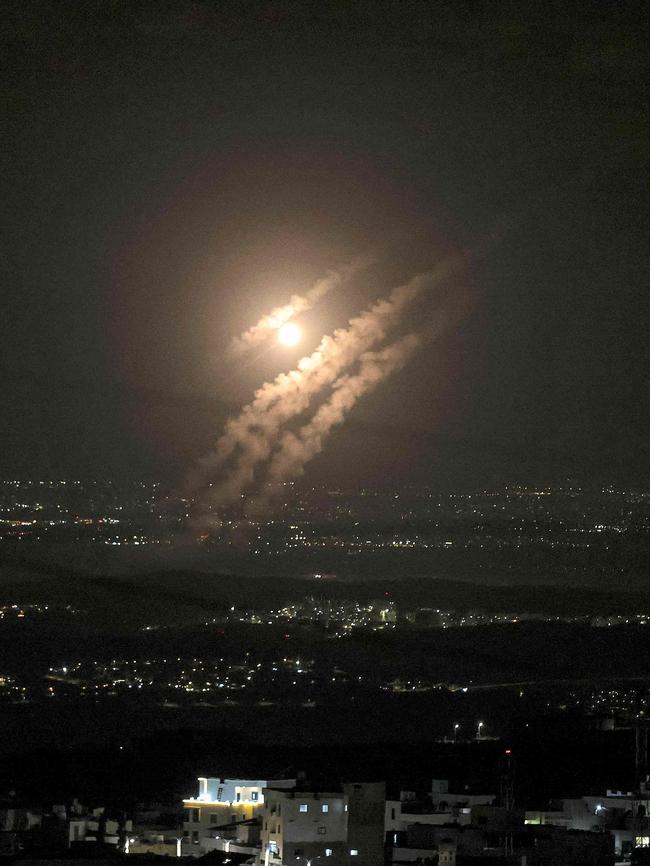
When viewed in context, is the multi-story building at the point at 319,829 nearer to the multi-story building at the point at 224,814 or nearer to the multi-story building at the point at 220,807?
the multi-story building at the point at 224,814

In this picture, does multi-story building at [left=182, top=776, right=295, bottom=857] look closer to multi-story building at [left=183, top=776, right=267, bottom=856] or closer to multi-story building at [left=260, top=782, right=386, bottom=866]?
multi-story building at [left=183, top=776, right=267, bottom=856]

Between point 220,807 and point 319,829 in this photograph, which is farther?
point 220,807

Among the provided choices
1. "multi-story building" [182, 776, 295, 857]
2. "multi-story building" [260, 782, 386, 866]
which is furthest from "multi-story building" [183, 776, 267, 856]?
"multi-story building" [260, 782, 386, 866]

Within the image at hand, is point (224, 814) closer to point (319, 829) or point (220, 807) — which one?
point (220, 807)

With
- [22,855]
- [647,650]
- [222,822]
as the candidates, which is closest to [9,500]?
[647,650]

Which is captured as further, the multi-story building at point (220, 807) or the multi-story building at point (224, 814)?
the multi-story building at point (220, 807)

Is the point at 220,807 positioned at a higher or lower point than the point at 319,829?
higher

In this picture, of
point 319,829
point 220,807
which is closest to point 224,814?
point 220,807

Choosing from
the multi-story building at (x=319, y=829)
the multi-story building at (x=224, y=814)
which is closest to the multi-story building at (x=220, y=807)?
the multi-story building at (x=224, y=814)
